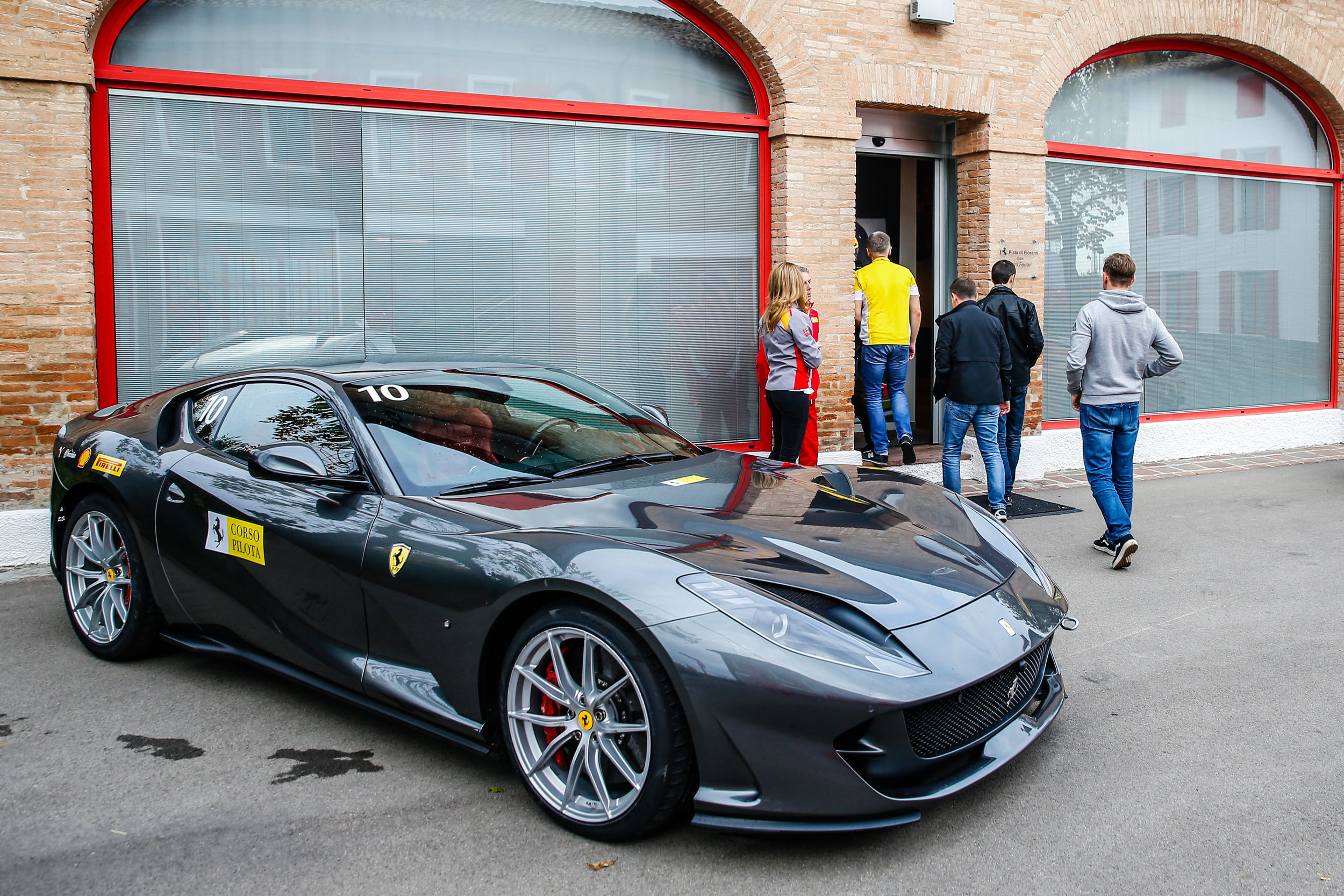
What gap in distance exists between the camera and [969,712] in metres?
2.97

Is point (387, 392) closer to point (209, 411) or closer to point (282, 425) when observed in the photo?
point (282, 425)

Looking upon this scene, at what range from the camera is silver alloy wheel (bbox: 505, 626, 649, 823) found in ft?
9.65

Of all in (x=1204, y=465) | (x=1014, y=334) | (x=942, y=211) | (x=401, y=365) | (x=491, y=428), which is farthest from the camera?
(x=1204, y=465)

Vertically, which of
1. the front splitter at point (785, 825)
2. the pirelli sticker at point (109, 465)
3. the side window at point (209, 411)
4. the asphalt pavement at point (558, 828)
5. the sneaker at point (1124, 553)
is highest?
the side window at point (209, 411)

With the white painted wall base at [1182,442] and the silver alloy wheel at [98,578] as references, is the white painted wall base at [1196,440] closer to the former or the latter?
the white painted wall base at [1182,442]

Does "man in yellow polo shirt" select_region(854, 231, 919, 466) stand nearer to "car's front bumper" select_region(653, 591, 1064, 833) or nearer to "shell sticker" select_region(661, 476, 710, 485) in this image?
"shell sticker" select_region(661, 476, 710, 485)

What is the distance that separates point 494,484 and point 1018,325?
5.60 meters

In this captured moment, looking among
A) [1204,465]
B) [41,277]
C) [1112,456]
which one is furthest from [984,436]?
[41,277]

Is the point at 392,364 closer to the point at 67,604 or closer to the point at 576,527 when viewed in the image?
the point at 576,527

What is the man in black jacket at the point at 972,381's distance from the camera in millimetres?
7727

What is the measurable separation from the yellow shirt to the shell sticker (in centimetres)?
584

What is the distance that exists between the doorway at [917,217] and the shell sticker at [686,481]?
6.25 meters

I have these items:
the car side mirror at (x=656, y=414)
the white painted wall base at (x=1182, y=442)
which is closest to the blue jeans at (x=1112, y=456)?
the white painted wall base at (x=1182, y=442)

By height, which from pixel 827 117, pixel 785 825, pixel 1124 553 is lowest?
pixel 785 825
